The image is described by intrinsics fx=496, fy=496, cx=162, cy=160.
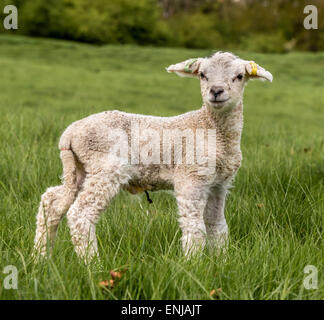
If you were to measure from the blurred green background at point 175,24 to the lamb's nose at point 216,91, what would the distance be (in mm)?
35290

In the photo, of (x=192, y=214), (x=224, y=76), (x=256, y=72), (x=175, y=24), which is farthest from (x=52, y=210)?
(x=175, y=24)

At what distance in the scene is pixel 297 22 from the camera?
43469mm

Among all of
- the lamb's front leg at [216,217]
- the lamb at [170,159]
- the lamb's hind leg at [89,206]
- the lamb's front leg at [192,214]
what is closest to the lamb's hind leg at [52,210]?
the lamb at [170,159]

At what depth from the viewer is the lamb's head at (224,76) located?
315 cm

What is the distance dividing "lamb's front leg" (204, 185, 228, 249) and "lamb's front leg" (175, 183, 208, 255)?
228 mm

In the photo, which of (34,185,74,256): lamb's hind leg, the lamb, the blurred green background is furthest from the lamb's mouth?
the blurred green background

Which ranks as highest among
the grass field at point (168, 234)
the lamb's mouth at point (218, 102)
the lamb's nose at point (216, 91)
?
the lamb's nose at point (216, 91)

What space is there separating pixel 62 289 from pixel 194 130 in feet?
4.89

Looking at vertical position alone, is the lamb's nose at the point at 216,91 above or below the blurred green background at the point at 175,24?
below

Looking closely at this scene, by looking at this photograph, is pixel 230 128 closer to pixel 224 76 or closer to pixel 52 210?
pixel 224 76

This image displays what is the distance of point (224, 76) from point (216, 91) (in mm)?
157

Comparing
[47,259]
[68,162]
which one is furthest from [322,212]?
[47,259]

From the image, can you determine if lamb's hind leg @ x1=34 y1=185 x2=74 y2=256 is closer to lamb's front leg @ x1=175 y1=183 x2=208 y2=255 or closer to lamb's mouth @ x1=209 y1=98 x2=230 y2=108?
lamb's front leg @ x1=175 y1=183 x2=208 y2=255

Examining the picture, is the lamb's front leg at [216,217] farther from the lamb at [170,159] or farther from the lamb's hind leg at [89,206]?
the lamb's hind leg at [89,206]
